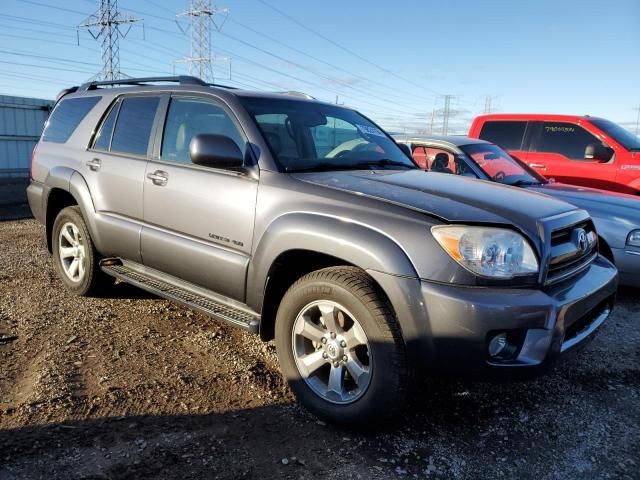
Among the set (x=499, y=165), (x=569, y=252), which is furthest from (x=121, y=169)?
(x=499, y=165)

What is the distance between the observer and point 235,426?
2.70 meters

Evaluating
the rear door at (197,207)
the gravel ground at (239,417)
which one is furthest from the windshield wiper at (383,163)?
the gravel ground at (239,417)

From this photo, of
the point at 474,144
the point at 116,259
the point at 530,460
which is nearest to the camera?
the point at 530,460

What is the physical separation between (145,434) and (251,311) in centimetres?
89

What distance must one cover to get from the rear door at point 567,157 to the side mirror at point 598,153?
85 millimetres

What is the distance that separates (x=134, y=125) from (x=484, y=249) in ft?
9.59

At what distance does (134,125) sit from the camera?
4051mm

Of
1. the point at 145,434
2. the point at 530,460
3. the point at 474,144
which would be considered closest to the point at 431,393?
the point at 530,460

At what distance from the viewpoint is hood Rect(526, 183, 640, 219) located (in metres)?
4.82

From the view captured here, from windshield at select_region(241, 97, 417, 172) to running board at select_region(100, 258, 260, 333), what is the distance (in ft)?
3.04

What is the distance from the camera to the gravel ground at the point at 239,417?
240 centimetres

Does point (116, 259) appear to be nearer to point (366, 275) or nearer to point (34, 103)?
point (366, 275)

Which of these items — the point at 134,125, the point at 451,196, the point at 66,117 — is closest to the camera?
the point at 451,196

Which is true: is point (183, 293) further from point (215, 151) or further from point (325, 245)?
point (325, 245)
